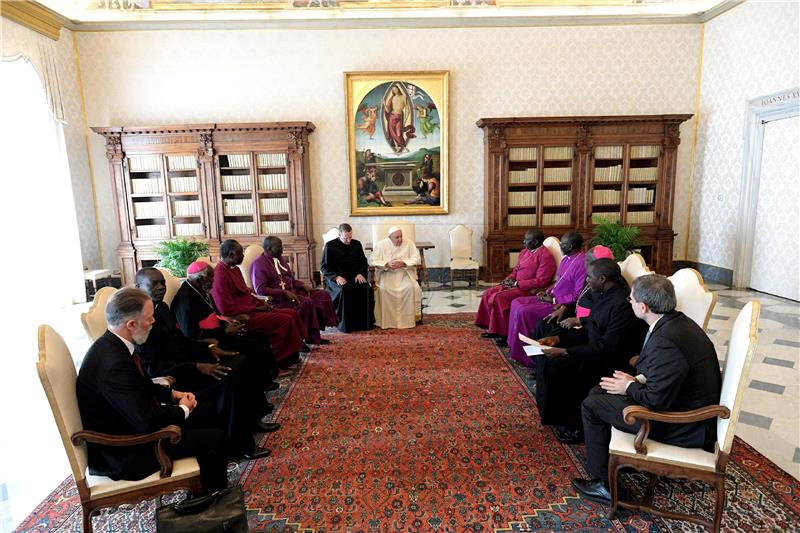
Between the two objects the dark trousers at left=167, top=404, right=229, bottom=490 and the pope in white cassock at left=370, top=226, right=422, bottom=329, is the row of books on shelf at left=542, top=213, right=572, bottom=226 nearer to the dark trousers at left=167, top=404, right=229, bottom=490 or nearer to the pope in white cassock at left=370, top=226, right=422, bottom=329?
the pope in white cassock at left=370, top=226, right=422, bottom=329

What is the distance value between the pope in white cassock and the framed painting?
2.66m

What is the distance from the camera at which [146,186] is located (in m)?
8.47

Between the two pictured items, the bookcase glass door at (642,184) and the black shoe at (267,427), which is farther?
the bookcase glass door at (642,184)

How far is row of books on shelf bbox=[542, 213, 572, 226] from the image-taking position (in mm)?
8719

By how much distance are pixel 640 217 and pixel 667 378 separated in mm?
7491

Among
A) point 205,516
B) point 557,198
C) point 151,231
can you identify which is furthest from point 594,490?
point 151,231

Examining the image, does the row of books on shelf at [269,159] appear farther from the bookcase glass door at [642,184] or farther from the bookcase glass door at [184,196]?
the bookcase glass door at [642,184]

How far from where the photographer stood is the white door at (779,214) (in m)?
6.87

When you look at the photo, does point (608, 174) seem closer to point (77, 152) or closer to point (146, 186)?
point (146, 186)

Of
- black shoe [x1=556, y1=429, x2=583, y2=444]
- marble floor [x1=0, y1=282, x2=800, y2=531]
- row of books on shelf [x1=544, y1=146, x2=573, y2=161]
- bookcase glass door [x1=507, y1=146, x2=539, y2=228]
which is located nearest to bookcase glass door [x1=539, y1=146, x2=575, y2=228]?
row of books on shelf [x1=544, y1=146, x2=573, y2=161]

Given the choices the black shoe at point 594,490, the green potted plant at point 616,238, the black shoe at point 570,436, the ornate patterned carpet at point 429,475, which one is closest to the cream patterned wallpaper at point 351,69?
the green potted plant at point 616,238

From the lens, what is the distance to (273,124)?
8.10 metres

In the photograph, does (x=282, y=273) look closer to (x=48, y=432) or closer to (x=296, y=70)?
(x=48, y=432)

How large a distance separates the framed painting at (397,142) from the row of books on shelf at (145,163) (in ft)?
11.4
